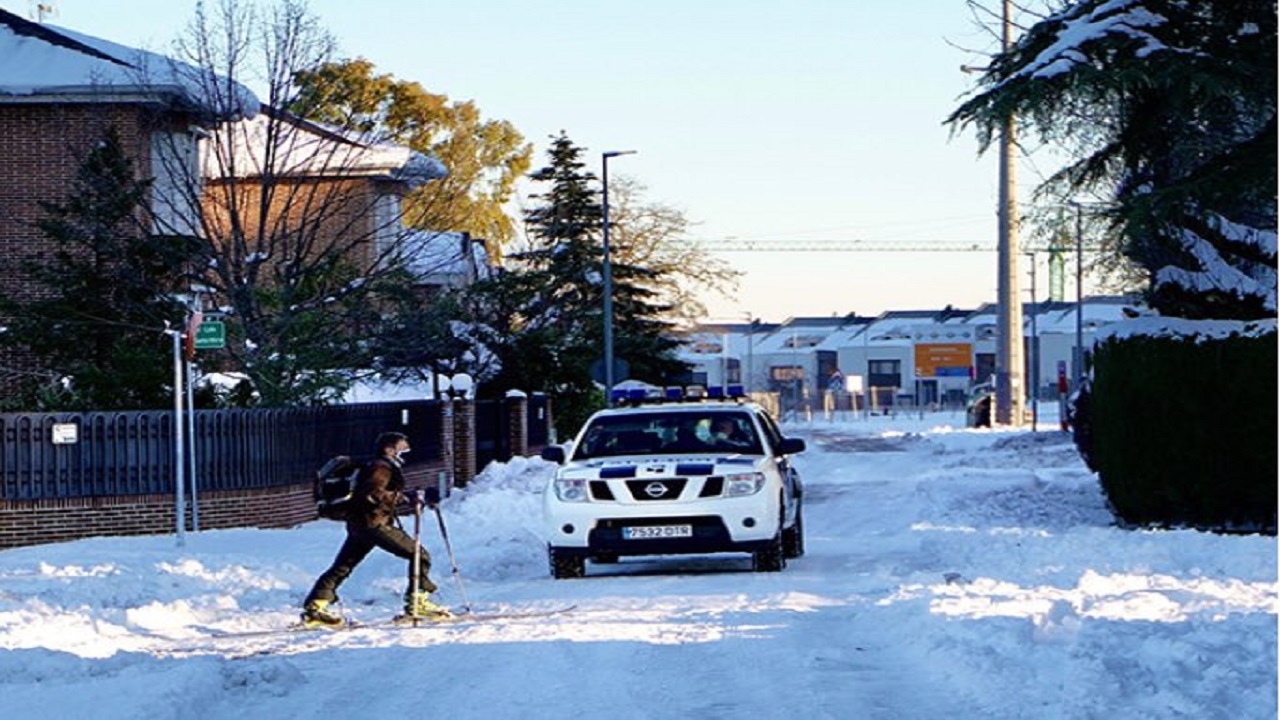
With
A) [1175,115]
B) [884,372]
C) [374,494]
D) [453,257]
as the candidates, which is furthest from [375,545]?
[884,372]

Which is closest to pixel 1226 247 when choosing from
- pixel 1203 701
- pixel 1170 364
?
pixel 1170 364

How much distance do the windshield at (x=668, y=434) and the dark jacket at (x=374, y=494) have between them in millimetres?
4636

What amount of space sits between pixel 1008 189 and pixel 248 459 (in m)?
29.4

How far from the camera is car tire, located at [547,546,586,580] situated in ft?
60.3

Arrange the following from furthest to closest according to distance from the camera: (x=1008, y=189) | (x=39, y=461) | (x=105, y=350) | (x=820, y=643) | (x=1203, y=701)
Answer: (x=1008, y=189) < (x=105, y=350) < (x=39, y=461) < (x=820, y=643) < (x=1203, y=701)

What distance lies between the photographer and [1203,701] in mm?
9008

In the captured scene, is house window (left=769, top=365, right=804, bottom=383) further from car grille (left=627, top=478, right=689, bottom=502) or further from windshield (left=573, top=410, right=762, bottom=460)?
car grille (left=627, top=478, right=689, bottom=502)

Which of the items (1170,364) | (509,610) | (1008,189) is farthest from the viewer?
(1008,189)

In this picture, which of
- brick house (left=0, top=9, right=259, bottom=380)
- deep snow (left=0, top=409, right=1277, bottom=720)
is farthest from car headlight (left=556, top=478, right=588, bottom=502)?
brick house (left=0, top=9, right=259, bottom=380)

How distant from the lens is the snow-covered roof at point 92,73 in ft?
111

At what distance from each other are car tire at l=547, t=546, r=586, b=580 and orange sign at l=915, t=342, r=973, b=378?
388 ft

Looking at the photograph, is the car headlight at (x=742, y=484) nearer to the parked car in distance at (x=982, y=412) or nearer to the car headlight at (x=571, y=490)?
the car headlight at (x=571, y=490)

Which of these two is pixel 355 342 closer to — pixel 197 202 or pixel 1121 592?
pixel 197 202

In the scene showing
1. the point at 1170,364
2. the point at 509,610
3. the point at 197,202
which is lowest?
the point at 509,610
